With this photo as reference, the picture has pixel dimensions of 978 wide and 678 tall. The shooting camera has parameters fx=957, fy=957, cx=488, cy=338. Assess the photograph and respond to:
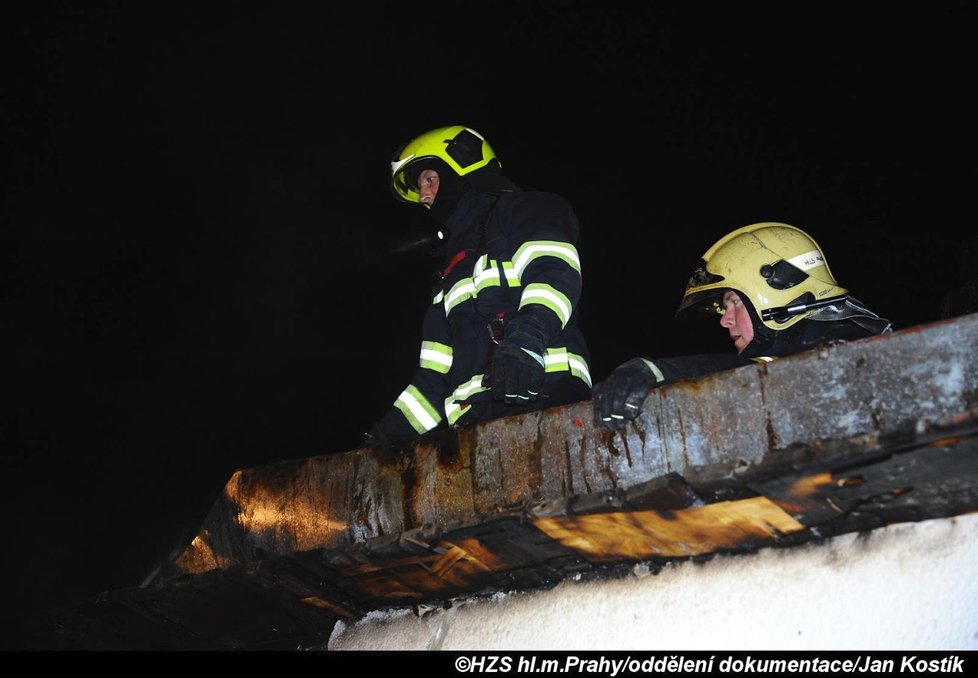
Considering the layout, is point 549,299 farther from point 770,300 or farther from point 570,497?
point 770,300

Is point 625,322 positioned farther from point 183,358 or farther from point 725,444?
point 725,444

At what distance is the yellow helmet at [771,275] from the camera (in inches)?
147

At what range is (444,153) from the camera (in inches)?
171

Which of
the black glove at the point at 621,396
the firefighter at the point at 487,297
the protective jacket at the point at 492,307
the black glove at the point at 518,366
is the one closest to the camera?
the black glove at the point at 621,396

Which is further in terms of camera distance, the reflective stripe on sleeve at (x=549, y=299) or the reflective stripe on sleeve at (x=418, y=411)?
the reflective stripe on sleeve at (x=418, y=411)

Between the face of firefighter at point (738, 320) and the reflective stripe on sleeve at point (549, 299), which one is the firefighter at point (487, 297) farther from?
the face of firefighter at point (738, 320)

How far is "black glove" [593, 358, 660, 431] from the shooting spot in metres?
2.78

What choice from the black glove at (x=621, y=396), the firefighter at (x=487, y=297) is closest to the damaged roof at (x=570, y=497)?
the black glove at (x=621, y=396)

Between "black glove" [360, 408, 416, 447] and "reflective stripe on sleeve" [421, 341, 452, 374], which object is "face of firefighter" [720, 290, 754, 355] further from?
"black glove" [360, 408, 416, 447]

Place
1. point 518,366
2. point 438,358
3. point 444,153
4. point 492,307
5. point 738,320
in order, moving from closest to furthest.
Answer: point 518,366 < point 492,307 < point 738,320 < point 438,358 < point 444,153

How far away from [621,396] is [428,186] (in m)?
1.95

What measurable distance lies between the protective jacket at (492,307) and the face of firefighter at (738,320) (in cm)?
64

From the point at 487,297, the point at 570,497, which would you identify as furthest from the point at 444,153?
the point at 570,497

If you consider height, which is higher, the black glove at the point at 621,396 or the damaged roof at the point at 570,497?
the black glove at the point at 621,396
